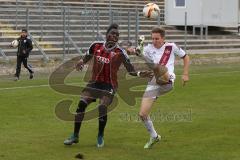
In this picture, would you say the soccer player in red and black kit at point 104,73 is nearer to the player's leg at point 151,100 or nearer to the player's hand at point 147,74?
the player's hand at point 147,74

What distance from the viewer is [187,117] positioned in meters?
14.0

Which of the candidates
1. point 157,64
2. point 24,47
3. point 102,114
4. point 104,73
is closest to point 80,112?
point 102,114

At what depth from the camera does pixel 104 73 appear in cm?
1034

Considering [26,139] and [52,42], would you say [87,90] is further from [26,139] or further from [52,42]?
[52,42]

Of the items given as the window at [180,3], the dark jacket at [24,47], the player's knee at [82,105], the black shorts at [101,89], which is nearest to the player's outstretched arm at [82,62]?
the black shorts at [101,89]

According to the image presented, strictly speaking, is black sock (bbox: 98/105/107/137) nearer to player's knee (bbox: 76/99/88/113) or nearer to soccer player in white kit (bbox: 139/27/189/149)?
player's knee (bbox: 76/99/88/113)

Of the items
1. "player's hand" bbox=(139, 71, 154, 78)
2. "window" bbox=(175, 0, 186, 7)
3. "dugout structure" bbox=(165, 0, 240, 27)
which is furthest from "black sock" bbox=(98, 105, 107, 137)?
"window" bbox=(175, 0, 186, 7)

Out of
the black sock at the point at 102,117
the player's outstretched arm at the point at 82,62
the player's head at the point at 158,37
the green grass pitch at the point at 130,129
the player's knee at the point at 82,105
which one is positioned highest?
the player's head at the point at 158,37

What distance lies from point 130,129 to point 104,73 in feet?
7.64

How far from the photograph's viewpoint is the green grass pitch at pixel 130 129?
9906 millimetres

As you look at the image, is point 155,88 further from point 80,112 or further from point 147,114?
point 80,112

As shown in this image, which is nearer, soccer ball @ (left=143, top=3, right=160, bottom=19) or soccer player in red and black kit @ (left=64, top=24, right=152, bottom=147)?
soccer player in red and black kit @ (left=64, top=24, right=152, bottom=147)

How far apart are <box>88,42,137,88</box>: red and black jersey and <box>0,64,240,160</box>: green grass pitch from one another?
112cm

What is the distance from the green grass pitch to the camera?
32.5 feet
